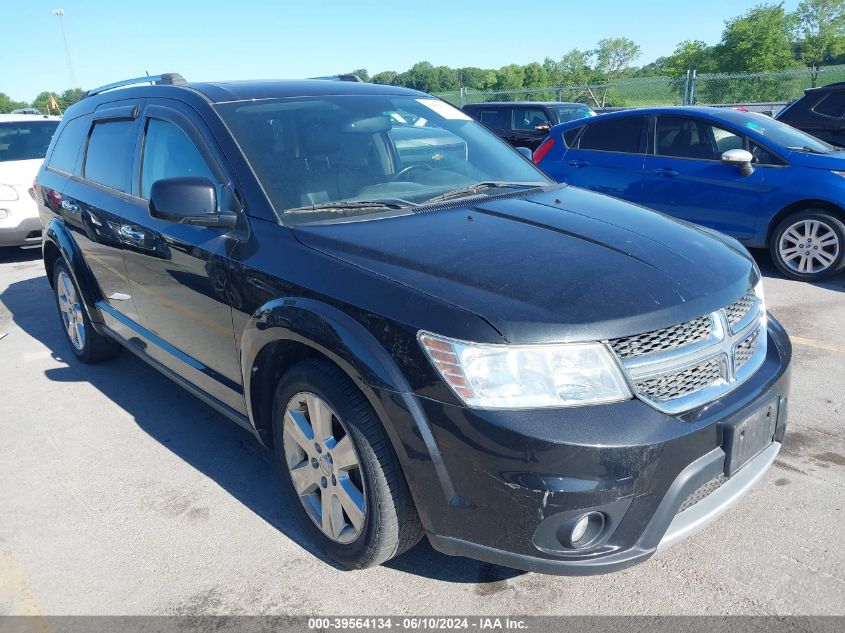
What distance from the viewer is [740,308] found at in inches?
97.0

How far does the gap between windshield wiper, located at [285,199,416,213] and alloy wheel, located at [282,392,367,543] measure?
2.57 ft

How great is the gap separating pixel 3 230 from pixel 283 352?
729cm

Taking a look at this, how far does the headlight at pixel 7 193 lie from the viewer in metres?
8.30

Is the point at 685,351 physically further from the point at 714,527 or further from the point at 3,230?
the point at 3,230

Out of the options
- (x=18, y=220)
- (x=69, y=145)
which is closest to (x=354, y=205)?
(x=69, y=145)

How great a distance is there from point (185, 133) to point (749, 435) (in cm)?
270

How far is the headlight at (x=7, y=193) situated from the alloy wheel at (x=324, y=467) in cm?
734

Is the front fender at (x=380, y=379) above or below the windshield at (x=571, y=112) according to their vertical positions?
below

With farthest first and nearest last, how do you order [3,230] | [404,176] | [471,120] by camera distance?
[3,230], [471,120], [404,176]

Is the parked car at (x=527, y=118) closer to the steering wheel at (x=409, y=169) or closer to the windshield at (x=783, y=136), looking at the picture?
the windshield at (x=783, y=136)

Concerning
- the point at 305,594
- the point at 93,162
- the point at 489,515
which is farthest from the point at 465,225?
the point at 93,162

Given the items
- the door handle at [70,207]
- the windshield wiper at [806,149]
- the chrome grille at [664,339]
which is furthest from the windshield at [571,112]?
the chrome grille at [664,339]

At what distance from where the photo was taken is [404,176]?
10.7 feet

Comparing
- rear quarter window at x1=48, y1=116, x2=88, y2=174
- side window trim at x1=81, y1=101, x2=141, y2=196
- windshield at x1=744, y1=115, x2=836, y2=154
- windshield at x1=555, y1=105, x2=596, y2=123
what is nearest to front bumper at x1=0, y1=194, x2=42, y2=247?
rear quarter window at x1=48, y1=116, x2=88, y2=174
